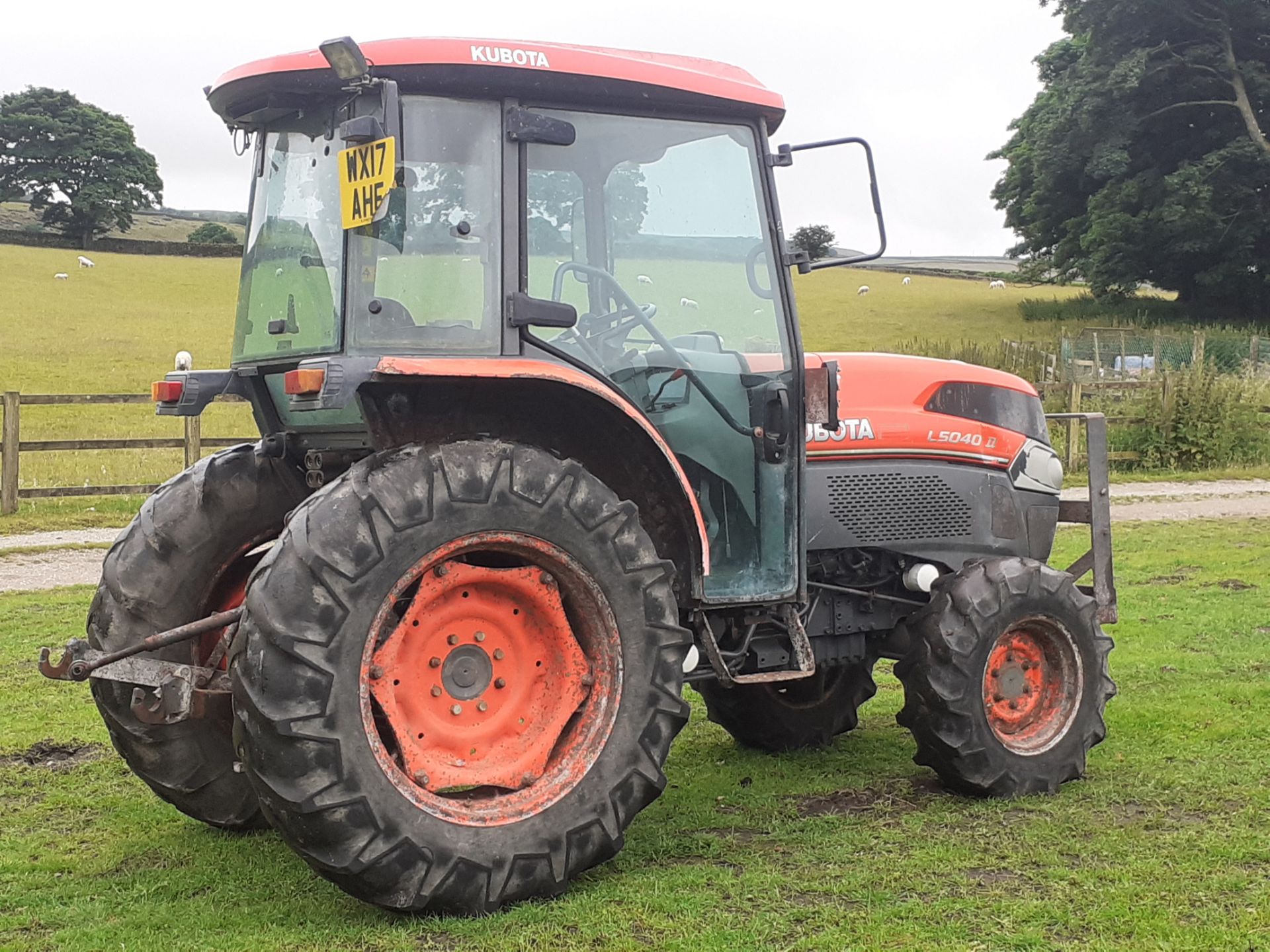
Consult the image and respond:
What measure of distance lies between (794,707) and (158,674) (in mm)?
2919

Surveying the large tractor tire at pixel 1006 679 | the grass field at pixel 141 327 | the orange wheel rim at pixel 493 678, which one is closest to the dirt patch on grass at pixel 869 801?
the large tractor tire at pixel 1006 679

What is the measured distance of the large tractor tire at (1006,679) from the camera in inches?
199

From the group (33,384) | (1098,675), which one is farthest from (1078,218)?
(1098,675)

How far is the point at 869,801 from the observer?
17.1ft

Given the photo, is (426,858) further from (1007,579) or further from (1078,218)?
(1078,218)

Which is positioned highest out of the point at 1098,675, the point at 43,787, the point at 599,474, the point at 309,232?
the point at 309,232

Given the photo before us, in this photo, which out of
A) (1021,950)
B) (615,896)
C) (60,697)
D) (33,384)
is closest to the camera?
(1021,950)

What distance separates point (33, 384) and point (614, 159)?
25.4 meters

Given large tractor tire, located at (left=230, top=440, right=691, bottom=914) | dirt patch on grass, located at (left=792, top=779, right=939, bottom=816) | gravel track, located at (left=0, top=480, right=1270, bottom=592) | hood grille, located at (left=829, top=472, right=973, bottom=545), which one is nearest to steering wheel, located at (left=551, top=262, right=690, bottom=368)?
large tractor tire, located at (left=230, top=440, right=691, bottom=914)

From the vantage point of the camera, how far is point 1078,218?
1604 inches

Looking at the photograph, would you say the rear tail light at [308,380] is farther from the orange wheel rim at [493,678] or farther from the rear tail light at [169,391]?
the rear tail light at [169,391]

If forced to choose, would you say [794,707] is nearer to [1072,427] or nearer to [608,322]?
[608,322]

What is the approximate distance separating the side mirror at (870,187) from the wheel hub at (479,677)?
60.2 inches

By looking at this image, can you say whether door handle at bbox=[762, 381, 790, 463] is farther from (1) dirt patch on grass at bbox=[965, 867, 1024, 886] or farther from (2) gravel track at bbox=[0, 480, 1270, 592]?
(2) gravel track at bbox=[0, 480, 1270, 592]
